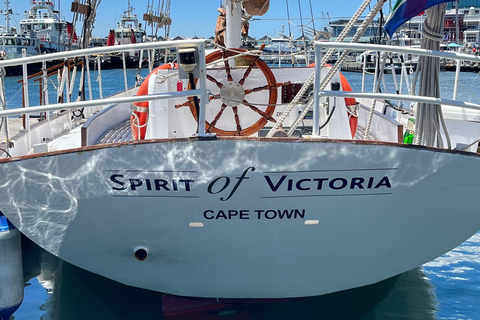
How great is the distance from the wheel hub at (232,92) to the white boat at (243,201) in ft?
0.04

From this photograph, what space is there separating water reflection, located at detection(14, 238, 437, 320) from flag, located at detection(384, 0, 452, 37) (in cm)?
307

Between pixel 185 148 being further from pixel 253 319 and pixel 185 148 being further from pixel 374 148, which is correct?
pixel 253 319

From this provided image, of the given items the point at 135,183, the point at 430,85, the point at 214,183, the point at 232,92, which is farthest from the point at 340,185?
the point at 135,183

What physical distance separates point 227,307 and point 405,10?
11.4 ft

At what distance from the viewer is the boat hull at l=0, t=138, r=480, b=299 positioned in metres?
4.49

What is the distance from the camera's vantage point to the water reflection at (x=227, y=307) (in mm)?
5816

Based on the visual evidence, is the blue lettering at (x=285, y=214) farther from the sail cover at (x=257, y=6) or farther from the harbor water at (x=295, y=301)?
the sail cover at (x=257, y=6)

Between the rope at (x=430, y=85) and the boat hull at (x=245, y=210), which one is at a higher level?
the rope at (x=430, y=85)

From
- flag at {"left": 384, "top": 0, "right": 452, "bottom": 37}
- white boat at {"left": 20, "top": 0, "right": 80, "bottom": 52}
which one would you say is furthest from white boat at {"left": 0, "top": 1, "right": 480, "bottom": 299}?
white boat at {"left": 20, "top": 0, "right": 80, "bottom": 52}

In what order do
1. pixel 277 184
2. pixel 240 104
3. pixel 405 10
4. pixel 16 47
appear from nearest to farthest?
pixel 405 10
pixel 277 184
pixel 240 104
pixel 16 47

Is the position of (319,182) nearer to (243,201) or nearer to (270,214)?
(270,214)

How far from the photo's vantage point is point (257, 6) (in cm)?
642

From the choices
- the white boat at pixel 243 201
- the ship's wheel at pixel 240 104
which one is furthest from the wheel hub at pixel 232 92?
the ship's wheel at pixel 240 104

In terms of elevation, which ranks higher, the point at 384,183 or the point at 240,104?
the point at 240,104
